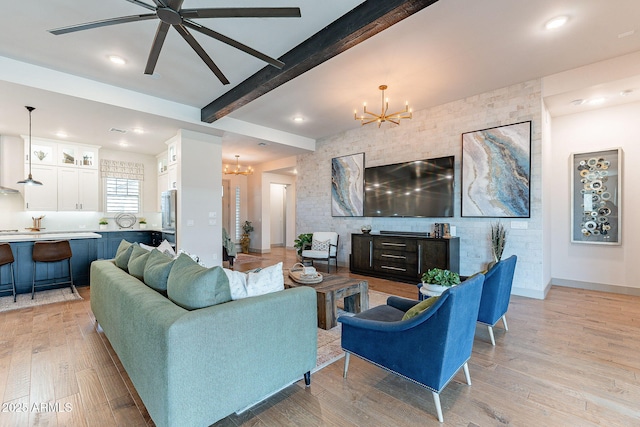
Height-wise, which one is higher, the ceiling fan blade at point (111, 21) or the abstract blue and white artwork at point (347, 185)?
the ceiling fan blade at point (111, 21)

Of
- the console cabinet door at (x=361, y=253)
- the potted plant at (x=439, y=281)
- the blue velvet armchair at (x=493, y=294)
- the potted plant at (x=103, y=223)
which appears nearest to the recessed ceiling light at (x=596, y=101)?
the blue velvet armchair at (x=493, y=294)

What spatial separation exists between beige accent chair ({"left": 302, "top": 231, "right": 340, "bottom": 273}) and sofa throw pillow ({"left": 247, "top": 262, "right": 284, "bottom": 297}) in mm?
4008

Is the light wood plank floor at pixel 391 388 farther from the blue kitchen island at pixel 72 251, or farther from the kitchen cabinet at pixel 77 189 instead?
the kitchen cabinet at pixel 77 189

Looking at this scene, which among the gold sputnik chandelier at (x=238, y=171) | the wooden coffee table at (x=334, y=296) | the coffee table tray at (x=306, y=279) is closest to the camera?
the wooden coffee table at (x=334, y=296)

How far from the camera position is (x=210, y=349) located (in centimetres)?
149

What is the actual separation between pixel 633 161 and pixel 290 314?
5775 millimetres

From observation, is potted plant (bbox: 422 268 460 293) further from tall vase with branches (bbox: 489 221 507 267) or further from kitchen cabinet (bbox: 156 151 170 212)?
kitchen cabinet (bbox: 156 151 170 212)

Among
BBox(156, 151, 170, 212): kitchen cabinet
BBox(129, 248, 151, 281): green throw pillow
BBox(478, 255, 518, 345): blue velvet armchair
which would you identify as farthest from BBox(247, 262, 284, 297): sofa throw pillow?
BBox(156, 151, 170, 212): kitchen cabinet

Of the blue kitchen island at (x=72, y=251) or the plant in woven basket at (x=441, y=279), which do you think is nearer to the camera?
the plant in woven basket at (x=441, y=279)

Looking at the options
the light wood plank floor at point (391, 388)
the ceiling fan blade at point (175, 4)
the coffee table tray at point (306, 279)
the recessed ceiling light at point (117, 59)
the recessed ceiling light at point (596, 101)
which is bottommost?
the light wood plank floor at point (391, 388)

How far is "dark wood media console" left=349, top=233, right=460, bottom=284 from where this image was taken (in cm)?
473

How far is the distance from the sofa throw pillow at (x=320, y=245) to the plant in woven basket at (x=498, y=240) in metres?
3.11

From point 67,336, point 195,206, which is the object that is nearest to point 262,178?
point 195,206

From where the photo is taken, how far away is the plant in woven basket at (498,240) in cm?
429
